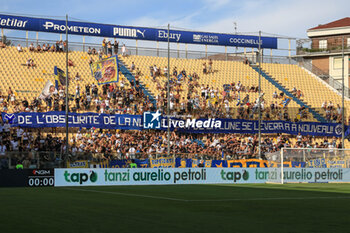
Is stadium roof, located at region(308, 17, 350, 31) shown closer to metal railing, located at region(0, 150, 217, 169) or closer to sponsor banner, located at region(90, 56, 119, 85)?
sponsor banner, located at region(90, 56, 119, 85)

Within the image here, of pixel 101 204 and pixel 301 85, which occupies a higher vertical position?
pixel 301 85

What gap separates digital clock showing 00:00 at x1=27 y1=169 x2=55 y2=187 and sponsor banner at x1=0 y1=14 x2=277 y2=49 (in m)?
27.7

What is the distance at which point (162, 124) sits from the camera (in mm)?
47594

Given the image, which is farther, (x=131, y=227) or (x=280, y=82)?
(x=280, y=82)

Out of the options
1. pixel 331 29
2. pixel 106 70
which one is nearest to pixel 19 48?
pixel 106 70

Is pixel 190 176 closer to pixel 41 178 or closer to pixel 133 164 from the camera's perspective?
pixel 133 164

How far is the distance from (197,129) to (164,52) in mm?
15411

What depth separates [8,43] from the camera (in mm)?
54625

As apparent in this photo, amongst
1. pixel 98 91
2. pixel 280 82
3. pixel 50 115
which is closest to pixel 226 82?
pixel 280 82

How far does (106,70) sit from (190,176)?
1356cm

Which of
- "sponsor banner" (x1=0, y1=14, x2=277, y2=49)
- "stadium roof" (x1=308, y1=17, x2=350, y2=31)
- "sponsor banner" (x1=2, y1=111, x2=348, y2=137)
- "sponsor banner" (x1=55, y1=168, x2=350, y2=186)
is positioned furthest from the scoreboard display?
"stadium roof" (x1=308, y1=17, x2=350, y2=31)

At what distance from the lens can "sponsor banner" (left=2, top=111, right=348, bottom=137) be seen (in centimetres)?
4306

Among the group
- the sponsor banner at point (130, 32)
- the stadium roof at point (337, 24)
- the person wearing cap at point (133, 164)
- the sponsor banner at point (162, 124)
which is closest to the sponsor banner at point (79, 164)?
the person wearing cap at point (133, 164)

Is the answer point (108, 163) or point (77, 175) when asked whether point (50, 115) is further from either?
point (77, 175)
